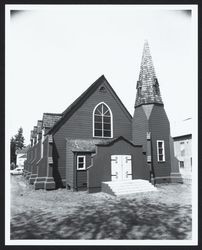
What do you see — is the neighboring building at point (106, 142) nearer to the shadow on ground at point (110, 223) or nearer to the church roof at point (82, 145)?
the church roof at point (82, 145)

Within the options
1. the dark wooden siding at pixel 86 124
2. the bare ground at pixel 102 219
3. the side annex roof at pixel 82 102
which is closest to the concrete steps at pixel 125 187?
the bare ground at pixel 102 219

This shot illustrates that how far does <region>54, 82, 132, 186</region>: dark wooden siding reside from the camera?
22.1 meters

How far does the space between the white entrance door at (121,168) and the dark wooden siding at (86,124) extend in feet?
16.5

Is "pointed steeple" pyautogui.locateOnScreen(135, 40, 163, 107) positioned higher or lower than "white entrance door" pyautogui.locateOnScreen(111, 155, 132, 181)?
higher

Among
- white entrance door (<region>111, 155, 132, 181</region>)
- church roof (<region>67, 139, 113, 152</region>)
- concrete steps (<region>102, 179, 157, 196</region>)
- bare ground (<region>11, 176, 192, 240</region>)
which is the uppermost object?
church roof (<region>67, 139, 113, 152</region>)

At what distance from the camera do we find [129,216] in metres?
10.8

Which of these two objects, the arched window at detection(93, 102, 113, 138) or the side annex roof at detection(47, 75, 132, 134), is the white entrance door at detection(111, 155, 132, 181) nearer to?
the arched window at detection(93, 102, 113, 138)

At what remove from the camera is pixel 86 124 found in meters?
23.7

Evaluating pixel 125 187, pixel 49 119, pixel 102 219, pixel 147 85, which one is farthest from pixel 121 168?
pixel 147 85

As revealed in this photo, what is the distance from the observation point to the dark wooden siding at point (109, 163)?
61.9 feet

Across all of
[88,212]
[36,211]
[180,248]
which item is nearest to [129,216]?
[88,212]

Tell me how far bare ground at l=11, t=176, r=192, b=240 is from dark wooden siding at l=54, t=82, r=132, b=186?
7611 millimetres

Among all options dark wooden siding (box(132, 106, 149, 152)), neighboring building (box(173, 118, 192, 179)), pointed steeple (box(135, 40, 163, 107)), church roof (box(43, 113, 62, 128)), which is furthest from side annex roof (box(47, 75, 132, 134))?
neighboring building (box(173, 118, 192, 179))

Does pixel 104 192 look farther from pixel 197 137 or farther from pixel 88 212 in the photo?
pixel 197 137
